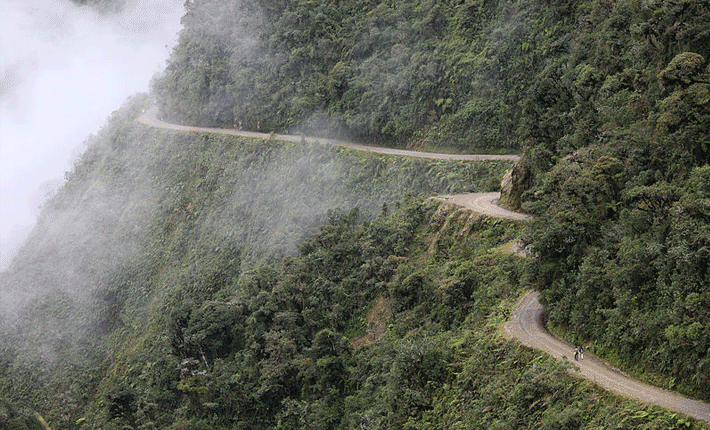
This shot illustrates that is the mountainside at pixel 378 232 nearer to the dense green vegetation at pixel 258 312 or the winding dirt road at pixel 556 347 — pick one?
the dense green vegetation at pixel 258 312

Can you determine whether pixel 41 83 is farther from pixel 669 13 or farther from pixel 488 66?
pixel 669 13

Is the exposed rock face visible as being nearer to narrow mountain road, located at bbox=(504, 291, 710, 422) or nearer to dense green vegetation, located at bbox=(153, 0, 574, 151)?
narrow mountain road, located at bbox=(504, 291, 710, 422)

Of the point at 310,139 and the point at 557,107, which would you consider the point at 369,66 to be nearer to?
the point at 310,139

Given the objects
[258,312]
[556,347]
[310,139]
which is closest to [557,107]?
[556,347]

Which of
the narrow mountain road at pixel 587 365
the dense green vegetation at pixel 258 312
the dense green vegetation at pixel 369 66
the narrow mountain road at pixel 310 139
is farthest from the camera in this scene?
the dense green vegetation at pixel 369 66

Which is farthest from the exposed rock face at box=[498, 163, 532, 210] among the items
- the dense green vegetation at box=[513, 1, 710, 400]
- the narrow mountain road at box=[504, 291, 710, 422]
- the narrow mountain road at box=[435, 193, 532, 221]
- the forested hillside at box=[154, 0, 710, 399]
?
the narrow mountain road at box=[504, 291, 710, 422]

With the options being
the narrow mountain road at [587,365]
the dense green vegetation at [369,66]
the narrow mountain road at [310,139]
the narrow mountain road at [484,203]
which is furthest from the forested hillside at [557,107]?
the narrow mountain road at [310,139]
